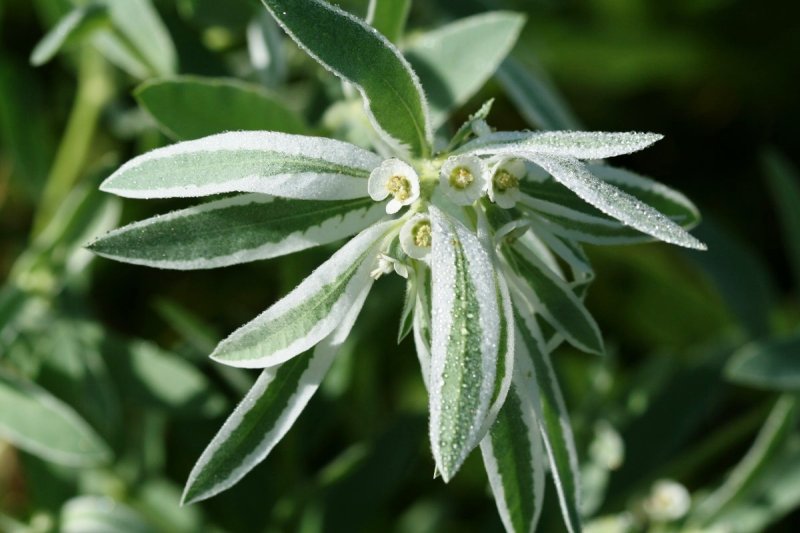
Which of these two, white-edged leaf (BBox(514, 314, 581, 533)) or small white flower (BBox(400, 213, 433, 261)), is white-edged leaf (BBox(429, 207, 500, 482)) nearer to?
small white flower (BBox(400, 213, 433, 261))

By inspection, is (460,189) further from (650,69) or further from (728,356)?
(650,69)

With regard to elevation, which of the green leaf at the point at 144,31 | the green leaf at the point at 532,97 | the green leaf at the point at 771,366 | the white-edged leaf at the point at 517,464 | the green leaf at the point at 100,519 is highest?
the green leaf at the point at 144,31

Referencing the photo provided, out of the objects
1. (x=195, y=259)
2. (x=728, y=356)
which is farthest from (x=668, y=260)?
(x=195, y=259)

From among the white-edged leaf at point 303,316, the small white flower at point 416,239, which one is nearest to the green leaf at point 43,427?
the white-edged leaf at point 303,316

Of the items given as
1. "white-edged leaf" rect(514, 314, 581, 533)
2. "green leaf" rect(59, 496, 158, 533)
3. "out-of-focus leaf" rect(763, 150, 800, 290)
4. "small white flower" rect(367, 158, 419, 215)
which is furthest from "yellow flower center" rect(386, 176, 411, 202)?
"out-of-focus leaf" rect(763, 150, 800, 290)

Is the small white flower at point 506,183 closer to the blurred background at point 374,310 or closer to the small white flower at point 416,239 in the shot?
the small white flower at point 416,239

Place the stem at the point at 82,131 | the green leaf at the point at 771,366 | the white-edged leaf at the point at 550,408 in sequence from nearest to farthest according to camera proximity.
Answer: the white-edged leaf at the point at 550,408 < the green leaf at the point at 771,366 < the stem at the point at 82,131

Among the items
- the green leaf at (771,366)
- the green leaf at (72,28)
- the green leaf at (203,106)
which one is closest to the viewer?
the green leaf at (203,106)
